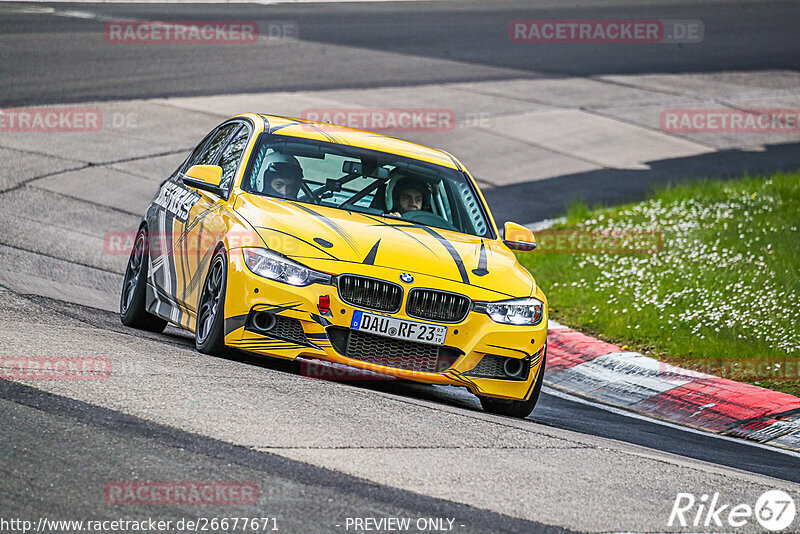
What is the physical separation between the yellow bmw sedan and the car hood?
0.04ft

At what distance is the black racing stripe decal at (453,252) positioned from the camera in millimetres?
7706

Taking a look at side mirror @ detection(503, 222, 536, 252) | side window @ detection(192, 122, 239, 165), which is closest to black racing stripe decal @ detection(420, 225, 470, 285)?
side mirror @ detection(503, 222, 536, 252)

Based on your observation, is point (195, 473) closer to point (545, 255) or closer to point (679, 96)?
point (545, 255)

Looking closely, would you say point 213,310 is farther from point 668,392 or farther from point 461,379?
point 668,392

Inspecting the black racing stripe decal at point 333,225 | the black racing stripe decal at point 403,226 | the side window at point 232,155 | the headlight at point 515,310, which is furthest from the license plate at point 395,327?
the side window at point 232,155

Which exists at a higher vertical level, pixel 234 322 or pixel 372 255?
pixel 372 255

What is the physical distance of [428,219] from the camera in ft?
28.8

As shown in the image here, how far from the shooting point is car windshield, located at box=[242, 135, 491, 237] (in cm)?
862

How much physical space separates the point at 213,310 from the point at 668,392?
3.69 metres

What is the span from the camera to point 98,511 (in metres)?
4.80

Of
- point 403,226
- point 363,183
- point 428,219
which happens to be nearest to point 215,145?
point 363,183

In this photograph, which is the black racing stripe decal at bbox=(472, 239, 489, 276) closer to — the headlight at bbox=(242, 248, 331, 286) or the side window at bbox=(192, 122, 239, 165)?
the headlight at bbox=(242, 248, 331, 286)

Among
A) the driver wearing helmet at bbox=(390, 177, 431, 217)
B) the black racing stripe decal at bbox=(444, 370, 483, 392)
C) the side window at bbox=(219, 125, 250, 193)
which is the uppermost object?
the side window at bbox=(219, 125, 250, 193)

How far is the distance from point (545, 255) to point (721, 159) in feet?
24.8
